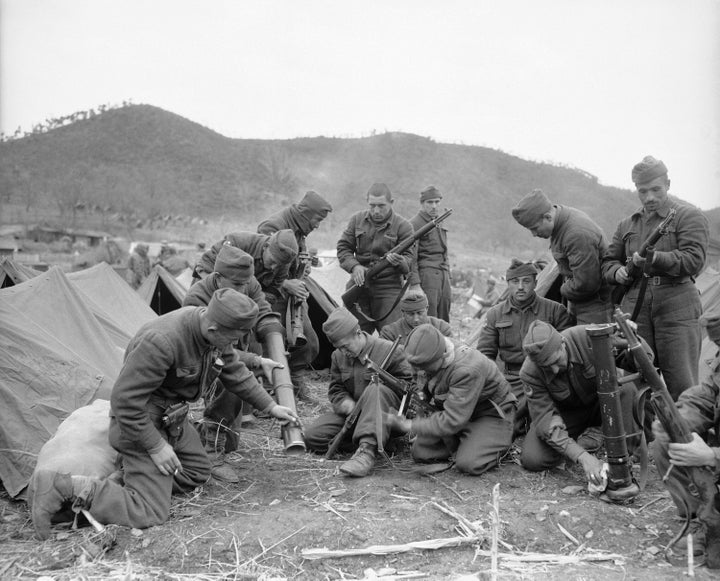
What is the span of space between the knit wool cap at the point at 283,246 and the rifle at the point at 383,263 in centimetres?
120

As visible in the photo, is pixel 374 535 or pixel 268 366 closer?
pixel 374 535

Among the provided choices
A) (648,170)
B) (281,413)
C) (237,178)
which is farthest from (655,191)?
(237,178)

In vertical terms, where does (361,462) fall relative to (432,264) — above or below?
below

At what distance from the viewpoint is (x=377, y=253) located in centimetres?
688

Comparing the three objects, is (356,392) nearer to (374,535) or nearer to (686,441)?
(374,535)

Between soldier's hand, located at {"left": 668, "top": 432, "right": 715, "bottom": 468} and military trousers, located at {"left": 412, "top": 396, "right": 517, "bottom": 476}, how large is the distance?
4.51ft

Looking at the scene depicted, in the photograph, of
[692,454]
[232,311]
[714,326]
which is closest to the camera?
[692,454]

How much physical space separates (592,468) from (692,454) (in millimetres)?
833

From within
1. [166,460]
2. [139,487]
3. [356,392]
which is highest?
[356,392]

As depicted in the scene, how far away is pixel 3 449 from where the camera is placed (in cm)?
425

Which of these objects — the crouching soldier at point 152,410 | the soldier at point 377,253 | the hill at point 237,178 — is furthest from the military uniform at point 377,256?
the hill at point 237,178

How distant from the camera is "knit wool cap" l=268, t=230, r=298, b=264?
18.4 feet

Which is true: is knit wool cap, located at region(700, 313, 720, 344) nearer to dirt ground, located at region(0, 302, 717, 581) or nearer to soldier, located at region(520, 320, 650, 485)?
soldier, located at region(520, 320, 650, 485)

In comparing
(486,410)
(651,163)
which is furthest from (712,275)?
(486,410)
